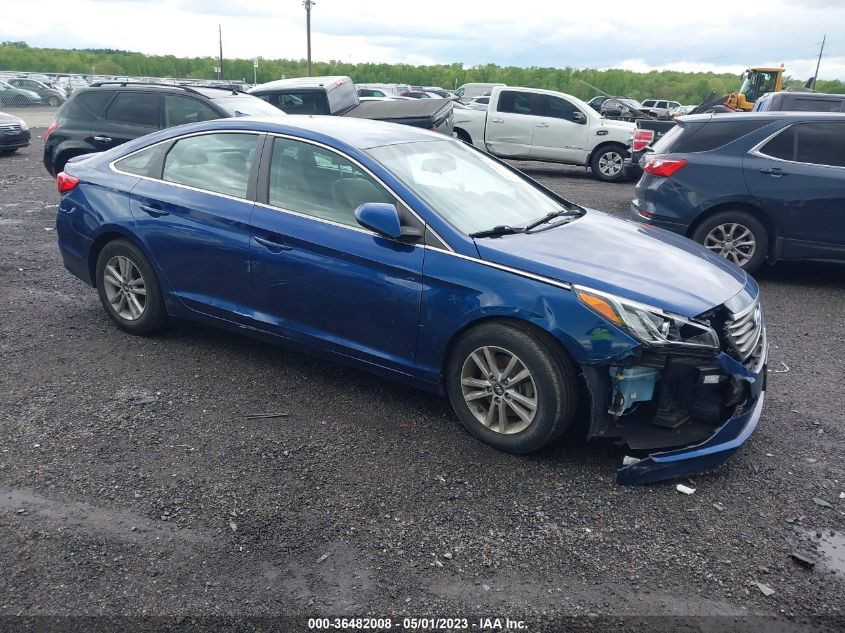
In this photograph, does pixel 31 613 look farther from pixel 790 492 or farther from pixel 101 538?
pixel 790 492

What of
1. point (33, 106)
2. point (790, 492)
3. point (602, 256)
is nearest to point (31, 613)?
point (602, 256)

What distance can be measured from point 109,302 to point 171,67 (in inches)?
3152

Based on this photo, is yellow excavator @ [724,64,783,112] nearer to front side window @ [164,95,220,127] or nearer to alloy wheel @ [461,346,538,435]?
front side window @ [164,95,220,127]

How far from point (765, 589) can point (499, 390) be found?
1525 millimetres

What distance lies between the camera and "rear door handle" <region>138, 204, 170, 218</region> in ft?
16.7

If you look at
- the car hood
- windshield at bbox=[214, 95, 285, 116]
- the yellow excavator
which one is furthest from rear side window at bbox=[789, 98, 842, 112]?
the yellow excavator

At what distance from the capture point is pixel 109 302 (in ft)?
18.3

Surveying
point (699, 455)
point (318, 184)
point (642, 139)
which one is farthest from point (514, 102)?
point (699, 455)

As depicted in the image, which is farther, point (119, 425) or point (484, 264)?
point (119, 425)

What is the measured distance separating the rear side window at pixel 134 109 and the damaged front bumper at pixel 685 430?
26.3 ft

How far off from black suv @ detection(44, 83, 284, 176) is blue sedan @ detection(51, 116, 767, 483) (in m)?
4.39

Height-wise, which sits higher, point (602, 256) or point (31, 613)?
point (602, 256)

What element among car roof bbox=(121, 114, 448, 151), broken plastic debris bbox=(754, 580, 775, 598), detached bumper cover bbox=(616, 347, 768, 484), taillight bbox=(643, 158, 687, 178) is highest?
car roof bbox=(121, 114, 448, 151)

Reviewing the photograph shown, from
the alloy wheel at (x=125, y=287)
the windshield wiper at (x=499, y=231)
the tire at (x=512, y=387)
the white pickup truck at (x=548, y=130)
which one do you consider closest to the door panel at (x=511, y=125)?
the white pickup truck at (x=548, y=130)
